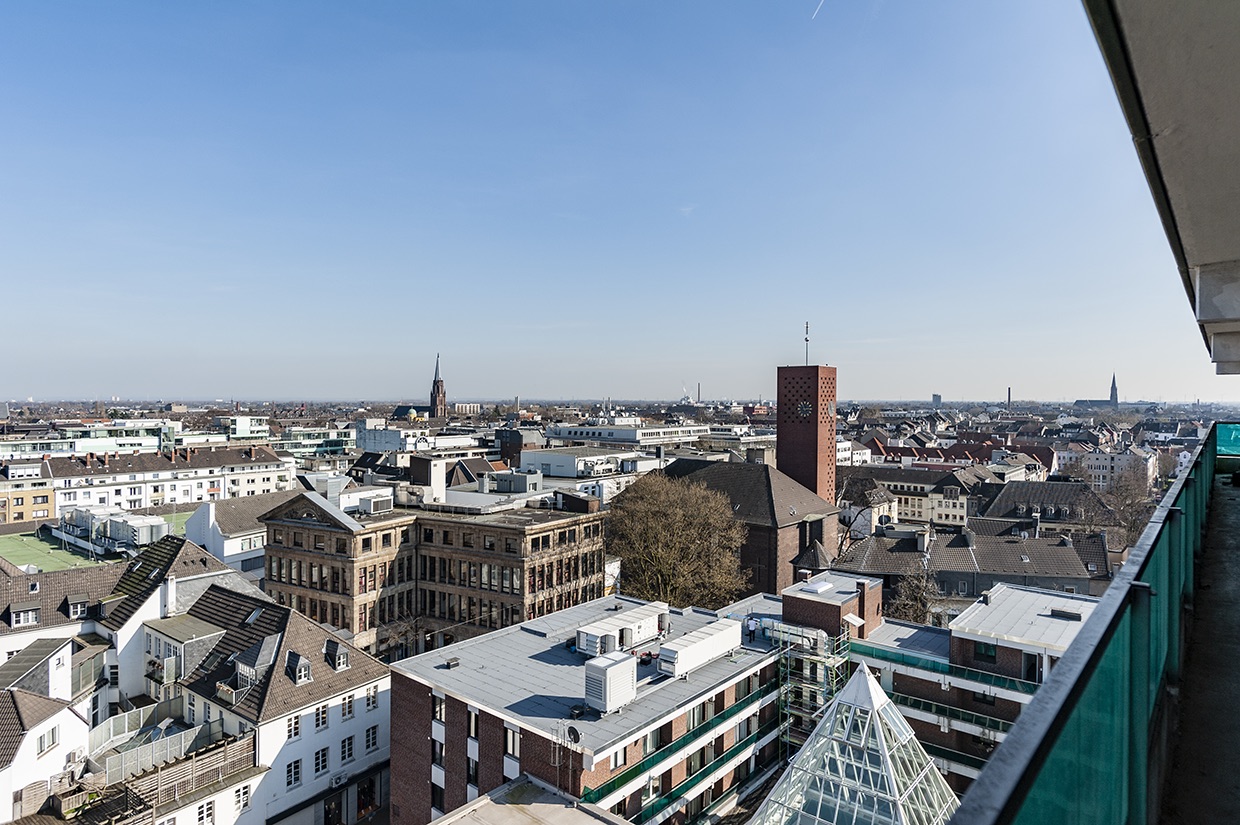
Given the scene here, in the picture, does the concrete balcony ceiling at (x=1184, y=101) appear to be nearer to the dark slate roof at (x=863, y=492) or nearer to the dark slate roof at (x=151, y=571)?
the dark slate roof at (x=151, y=571)

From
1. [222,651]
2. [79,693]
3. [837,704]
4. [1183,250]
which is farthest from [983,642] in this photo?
[79,693]

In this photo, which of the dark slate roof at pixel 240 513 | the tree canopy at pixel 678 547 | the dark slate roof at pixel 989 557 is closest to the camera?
the tree canopy at pixel 678 547

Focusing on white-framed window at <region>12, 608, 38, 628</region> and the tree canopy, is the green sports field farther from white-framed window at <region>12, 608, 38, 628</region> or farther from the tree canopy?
the tree canopy

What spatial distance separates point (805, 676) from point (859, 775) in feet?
24.7

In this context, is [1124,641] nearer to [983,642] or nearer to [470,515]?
[983,642]

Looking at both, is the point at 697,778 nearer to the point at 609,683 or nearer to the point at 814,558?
the point at 609,683

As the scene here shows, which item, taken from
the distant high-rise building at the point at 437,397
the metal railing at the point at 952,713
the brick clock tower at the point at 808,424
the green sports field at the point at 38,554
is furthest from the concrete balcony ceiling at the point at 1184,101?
the distant high-rise building at the point at 437,397

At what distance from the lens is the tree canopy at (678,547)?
118ft

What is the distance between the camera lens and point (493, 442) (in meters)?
89.9

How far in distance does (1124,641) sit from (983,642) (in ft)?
73.0

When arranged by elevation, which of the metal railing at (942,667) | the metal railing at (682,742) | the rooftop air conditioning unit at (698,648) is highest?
the rooftop air conditioning unit at (698,648)

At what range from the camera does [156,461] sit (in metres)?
65.2

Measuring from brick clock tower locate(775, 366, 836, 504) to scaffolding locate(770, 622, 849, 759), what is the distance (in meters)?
25.9

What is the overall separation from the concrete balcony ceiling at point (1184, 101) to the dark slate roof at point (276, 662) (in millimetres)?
24802
